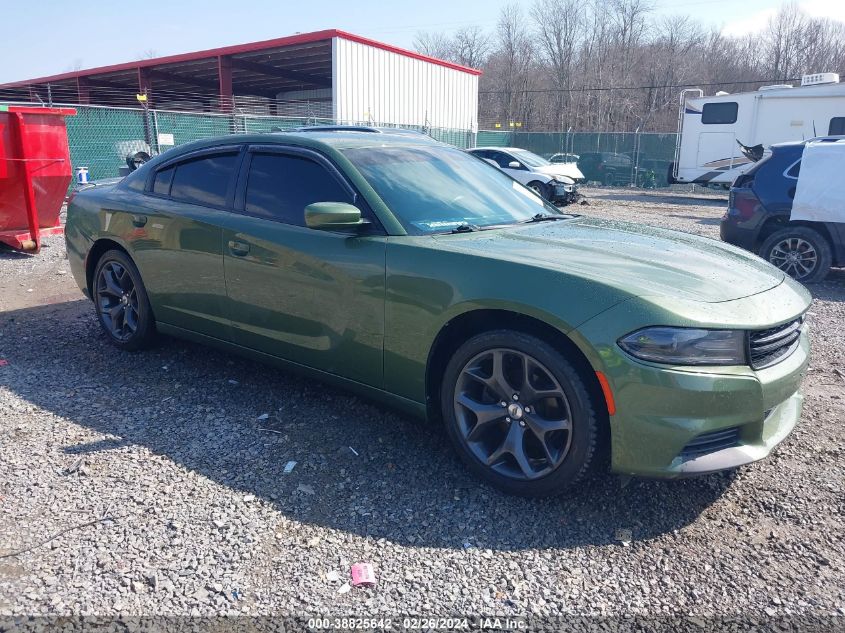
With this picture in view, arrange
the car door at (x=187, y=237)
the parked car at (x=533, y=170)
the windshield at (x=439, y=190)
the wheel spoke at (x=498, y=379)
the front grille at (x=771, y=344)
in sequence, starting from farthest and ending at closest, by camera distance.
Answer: the parked car at (x=533, y=170) → the car door at (x=187, y=237) → the windshield at (x=439, y=190) → the wheel spoke at (x=498, y=379) → the front grille at (x=771, y=344)

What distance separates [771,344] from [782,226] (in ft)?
19.7

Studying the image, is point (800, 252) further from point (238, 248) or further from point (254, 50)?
point (254, 50)

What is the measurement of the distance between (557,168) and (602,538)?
1674cm

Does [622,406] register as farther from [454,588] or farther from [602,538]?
[454,588]

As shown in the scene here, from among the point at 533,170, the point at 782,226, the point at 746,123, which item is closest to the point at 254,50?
the point at 533,170

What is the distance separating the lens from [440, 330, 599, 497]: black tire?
2.77 m

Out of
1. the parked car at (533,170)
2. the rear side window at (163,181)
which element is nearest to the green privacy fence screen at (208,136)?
the parked car at (533,170)

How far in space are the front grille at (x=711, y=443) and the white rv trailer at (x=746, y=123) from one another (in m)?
16.0

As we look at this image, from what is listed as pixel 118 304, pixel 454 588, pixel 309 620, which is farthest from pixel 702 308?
pixel 118 304

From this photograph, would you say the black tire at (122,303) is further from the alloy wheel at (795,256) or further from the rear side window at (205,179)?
the alloy wheel at (795,256)

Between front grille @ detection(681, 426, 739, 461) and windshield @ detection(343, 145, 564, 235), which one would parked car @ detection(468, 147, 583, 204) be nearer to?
windshield @ detection(343, 145, 564, 235)

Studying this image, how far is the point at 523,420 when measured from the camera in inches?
117

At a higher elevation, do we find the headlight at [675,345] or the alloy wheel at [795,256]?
the headlight at [675,345]

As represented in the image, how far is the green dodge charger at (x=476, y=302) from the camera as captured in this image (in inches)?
104
